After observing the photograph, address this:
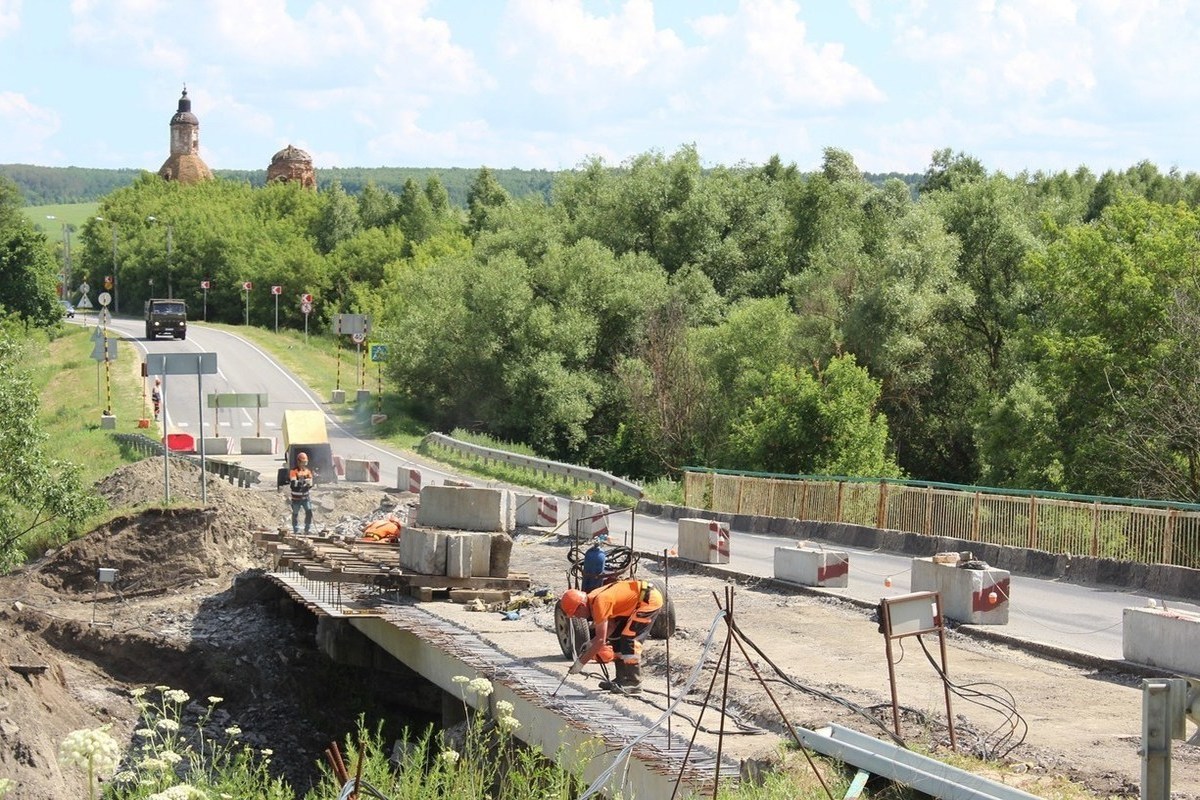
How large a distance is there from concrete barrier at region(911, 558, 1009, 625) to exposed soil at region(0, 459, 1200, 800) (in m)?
0.62

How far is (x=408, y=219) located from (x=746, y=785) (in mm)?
114189

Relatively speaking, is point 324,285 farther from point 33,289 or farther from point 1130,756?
point 1130,756

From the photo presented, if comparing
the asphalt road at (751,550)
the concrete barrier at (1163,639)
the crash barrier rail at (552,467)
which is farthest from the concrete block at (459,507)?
the crash barrier rail at (552,467)

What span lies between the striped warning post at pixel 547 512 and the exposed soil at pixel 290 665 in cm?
Result: 143

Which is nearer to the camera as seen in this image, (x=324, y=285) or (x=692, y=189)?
(x=692, y=189)

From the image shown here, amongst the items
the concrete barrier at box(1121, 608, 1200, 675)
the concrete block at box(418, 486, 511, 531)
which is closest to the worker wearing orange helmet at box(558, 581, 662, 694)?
the concrete barrier at box(1121, 608, 1200, 675)

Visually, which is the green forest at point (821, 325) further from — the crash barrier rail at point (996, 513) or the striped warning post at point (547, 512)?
the striped warning post at point (547, 512)

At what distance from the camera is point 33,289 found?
93500mm

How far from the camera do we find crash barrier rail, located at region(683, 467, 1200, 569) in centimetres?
2156

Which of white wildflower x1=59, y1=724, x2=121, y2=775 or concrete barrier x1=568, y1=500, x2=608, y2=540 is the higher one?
white wildflower x1=59, y1=724, x2=121, y2=775

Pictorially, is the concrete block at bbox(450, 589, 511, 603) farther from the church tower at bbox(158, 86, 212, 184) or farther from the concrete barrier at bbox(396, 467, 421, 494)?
the church tower at bbox(158, 86, 212, 184)

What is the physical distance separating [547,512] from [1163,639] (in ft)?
58.1

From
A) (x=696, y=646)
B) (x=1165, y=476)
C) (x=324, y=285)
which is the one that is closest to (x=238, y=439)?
(x=1165, y=476)

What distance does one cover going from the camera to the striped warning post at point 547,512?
3072 centimetres
